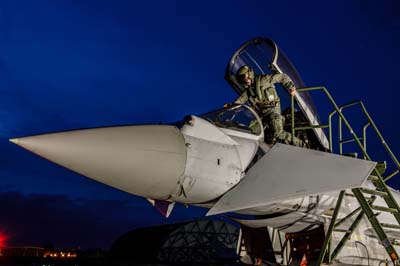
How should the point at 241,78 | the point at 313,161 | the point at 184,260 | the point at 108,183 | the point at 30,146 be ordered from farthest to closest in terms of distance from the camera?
the point at 184,260
the point at 241,78
the point at 313,161
the point at 108,183
the point at 30,146

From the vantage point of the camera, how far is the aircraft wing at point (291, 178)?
4723 mm

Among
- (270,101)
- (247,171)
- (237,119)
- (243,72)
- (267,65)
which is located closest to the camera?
(247,171)

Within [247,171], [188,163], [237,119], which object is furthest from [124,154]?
[237,119]

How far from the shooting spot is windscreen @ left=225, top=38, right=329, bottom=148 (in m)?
6.91

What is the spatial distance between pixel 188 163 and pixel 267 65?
3.01 m

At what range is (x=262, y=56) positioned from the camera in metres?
7.14

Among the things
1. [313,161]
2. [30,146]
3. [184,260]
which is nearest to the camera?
[30,146]

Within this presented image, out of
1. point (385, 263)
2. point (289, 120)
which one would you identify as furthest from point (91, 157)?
point (385, 263)

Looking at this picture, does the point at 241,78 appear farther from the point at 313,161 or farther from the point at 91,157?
the point at 91,157

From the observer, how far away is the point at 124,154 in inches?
178

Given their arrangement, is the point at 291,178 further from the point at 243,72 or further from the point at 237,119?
the point at 243,72

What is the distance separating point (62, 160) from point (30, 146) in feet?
1.18

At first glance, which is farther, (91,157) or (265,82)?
(265,82)

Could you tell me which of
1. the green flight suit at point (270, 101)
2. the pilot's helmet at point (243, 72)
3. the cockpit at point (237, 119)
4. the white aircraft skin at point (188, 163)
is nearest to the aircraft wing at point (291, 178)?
the white aircraft skin at point (188, 163)
